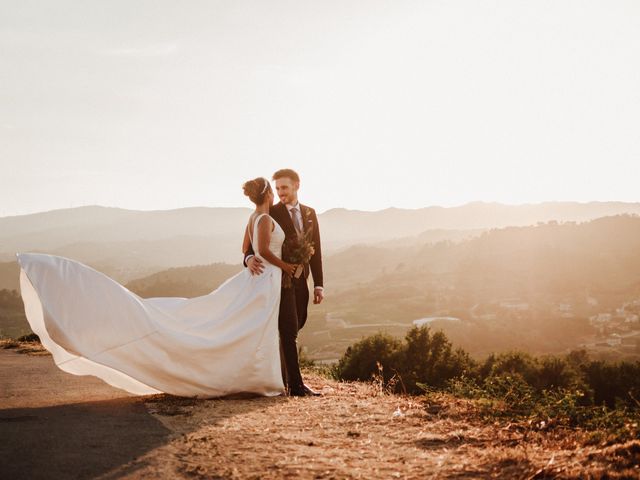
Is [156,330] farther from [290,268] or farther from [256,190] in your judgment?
[256,190]

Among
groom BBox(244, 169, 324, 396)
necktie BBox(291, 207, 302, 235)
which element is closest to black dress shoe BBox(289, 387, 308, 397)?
groom BBox(244, 169, 324, 396)

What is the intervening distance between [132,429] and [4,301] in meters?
73.2

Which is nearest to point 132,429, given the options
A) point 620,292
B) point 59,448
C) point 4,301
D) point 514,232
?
point 59,448

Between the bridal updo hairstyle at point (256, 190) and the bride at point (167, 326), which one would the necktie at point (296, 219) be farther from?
the bridal updo hairstyle at point (256, 190)

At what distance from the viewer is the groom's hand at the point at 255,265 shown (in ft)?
22.6

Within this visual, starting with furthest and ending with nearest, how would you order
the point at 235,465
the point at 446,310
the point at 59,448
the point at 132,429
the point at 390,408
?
the point at 446,310 < the point at 390,408 < the point at 132,429 < the point at 59,448 < the point at 235,465

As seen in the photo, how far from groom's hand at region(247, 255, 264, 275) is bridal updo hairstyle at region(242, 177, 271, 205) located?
2.31 ft

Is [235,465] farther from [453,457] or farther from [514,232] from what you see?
[514,232]

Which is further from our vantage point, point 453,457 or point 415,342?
point 415,342

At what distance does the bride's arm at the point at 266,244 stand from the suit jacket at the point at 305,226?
305mm

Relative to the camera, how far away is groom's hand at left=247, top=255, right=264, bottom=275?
689 centimetres

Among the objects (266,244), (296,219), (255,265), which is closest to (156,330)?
(255,265)

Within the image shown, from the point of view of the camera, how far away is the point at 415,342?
28.5 m

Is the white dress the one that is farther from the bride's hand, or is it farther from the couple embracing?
the bride's hand
